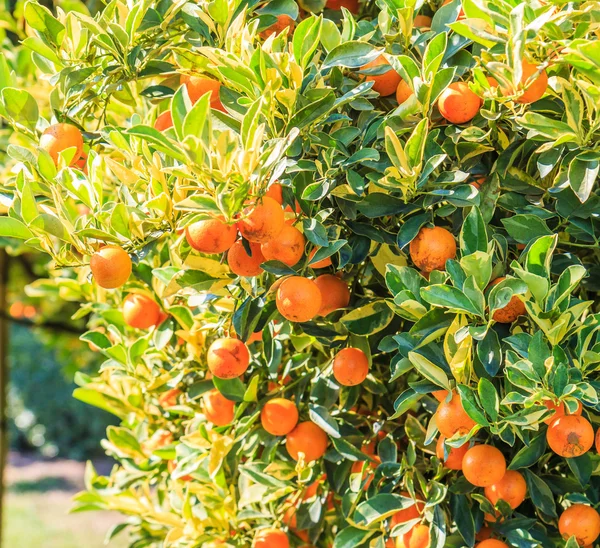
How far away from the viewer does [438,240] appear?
0.89 metres

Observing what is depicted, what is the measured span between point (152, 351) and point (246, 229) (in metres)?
0.51

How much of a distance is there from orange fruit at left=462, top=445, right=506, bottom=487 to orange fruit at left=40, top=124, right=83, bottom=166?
0.66m

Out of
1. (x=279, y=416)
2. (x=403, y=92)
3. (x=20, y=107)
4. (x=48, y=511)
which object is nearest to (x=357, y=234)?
(x=403, y=92)

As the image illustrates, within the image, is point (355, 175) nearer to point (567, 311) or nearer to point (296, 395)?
point (567, 311)

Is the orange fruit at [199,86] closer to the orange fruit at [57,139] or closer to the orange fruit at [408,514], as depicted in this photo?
the orange fruit at [57,139]

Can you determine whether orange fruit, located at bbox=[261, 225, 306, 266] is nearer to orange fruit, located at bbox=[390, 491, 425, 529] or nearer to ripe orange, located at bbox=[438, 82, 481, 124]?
ripe orange, located at bbox=[438, 82, 481, 124]

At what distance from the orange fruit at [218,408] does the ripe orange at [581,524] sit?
0.52m

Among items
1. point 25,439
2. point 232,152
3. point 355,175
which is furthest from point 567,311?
point 25,439

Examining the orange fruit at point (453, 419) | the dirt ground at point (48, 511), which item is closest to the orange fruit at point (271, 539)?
the orange fruit at point (453, 419)

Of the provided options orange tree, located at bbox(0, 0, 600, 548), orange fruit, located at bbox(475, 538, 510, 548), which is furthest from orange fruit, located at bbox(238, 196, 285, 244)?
orange fruit, located at bbox(475, 538, 510, 548)

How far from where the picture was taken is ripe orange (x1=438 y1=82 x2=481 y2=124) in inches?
36.0

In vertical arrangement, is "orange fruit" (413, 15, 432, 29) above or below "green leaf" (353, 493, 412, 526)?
above

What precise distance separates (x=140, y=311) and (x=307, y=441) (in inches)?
14.0

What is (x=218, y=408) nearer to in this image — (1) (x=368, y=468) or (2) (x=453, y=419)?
(1) (x=368, y=468)
